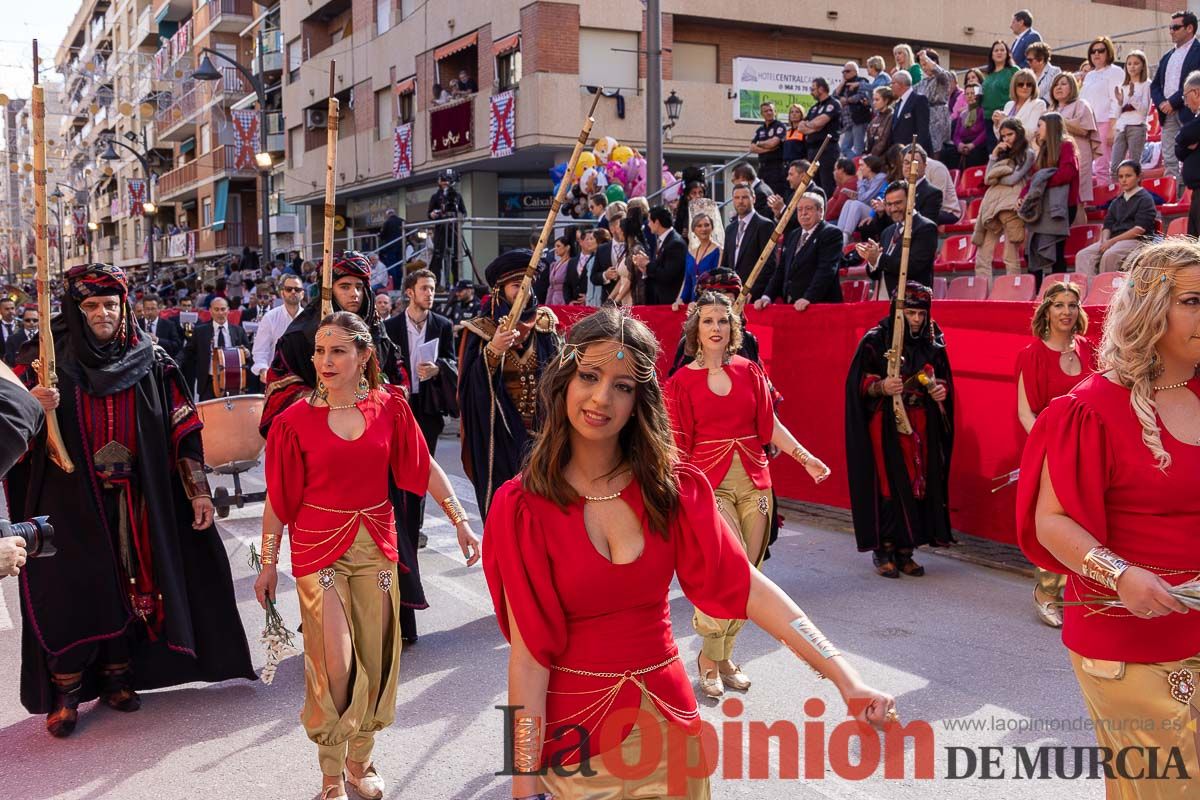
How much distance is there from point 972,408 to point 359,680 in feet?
18.3

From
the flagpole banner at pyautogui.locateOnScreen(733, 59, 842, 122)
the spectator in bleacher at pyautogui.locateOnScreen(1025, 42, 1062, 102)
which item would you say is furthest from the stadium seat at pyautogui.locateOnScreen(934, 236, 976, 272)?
the flagpole banner at pyautogui.locateOnScreen(733, 59, 842, 122)

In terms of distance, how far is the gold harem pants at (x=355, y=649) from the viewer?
4414 millimetres

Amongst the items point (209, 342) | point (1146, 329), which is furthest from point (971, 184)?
point (1146, 329)

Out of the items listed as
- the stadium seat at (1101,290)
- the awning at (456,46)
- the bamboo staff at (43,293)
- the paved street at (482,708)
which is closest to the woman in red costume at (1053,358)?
the paved street at (482,708)

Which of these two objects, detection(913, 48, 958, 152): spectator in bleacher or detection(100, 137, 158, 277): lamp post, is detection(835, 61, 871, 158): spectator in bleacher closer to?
detection(913, 48, 958, 152): spectator in bleacher

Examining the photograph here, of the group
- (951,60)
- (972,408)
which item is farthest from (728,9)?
(972,408)

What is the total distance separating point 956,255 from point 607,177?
754cm

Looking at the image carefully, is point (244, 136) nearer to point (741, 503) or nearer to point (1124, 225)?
point (1124, 225)

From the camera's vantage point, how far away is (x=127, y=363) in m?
5.47

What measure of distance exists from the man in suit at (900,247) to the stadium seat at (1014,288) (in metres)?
0.78

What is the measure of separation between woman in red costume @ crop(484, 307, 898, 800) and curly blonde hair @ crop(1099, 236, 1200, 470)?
41.8 inches

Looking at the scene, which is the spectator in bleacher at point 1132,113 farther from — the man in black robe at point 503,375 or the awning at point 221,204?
the awning at point 221,204

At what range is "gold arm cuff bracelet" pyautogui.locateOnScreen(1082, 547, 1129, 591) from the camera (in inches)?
111

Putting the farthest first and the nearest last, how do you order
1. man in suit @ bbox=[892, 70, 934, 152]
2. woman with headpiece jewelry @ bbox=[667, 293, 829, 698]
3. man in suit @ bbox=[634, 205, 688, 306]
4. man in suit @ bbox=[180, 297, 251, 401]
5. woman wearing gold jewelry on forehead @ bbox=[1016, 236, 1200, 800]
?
man in suit @ bbox=[180, 297, 251, 401]
man in suit @ bbox=[892, 70, 934, 152]
man in suit @ bbox=[634, 205, 688, 306]
woman with headpiece jewelry @ bbox=[667, 293, 829, 698]
woman wearing gold jewelry on forehead @ bbox=[1016, 236, 1200, 800]
